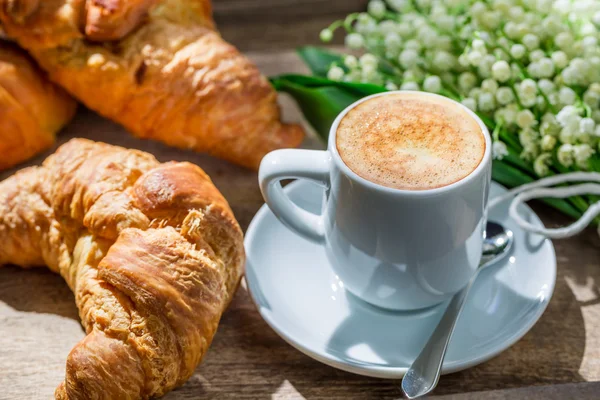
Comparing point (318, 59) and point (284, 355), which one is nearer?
point (284, 355)

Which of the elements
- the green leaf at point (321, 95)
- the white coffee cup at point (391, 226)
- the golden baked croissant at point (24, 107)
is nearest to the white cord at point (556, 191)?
the white coffee cup at point (391, 226)

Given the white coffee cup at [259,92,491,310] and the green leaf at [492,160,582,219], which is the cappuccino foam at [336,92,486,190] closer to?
the white coffee cup at [259,92,491,310]

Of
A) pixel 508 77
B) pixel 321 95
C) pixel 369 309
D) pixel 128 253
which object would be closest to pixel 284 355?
pixel 369 309

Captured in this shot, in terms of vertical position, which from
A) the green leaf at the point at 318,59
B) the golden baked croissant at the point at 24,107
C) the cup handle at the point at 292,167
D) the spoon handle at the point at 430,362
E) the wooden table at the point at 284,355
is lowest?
the wooden table at the point at 284,355

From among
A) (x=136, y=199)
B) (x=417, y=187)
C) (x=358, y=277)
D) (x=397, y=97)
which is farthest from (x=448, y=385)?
(x=136, y=199)

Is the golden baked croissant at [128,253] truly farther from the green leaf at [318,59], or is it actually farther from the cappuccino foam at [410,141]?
the green leaf at [318,59]

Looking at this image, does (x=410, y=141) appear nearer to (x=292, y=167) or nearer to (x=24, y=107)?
(x=292, y=167)
